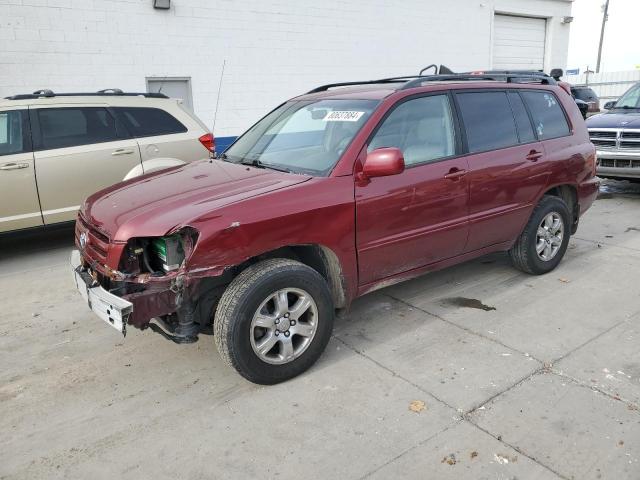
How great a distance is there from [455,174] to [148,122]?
424cm

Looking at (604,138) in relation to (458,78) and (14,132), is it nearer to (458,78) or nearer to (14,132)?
(458,78)

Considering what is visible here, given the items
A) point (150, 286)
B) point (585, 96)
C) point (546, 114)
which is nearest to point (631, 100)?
point (546, 114)

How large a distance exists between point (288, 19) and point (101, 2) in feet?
12.3

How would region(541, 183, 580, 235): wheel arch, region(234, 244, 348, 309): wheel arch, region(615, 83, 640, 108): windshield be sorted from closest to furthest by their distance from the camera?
region(234, 244, 348, 309): wheel arch
region(541, 183, 580, 235): wheel arch
region(615, 83, 640, 108): windshield

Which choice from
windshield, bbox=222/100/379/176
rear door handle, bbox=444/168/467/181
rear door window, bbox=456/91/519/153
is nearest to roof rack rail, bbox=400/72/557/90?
rear door window, bbox=456/91/519/153

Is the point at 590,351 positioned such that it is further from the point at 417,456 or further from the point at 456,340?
the point at 417,456

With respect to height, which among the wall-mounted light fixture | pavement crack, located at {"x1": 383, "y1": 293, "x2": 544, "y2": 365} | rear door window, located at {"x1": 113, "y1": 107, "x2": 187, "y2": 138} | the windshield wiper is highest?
the wall-mounted light fixture

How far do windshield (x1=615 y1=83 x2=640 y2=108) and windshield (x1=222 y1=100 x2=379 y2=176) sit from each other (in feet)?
24.2

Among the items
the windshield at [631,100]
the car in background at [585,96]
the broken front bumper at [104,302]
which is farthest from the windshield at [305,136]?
the car in background at [585,96]

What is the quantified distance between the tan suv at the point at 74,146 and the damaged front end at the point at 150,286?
125 inches

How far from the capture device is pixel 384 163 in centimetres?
335

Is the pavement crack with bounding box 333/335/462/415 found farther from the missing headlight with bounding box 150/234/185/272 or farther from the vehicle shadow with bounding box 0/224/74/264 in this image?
the vehicle shadow with bounding box 0/224/74/264

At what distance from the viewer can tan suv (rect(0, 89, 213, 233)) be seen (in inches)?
229

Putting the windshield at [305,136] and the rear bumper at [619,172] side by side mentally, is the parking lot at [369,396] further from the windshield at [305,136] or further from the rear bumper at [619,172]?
the rear bumper at [619,172]
